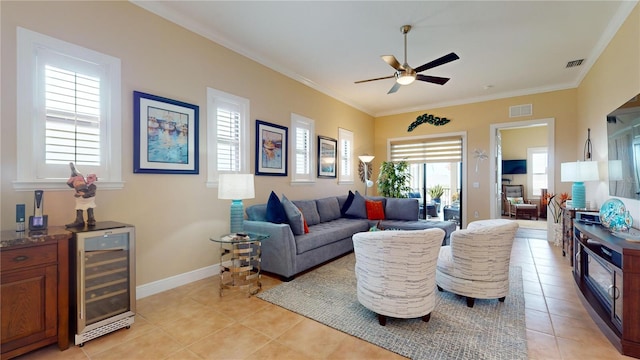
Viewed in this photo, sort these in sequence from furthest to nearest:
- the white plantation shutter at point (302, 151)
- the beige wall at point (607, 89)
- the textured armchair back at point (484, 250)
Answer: the white plantation shutter at point (302, 151) → the beige wall at point (607, 89) → the textured armchair back at point (484, 250)

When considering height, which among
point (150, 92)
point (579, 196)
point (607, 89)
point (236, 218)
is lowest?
point (236, 218)

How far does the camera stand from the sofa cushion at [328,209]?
4.98 m

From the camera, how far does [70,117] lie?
8.18 ft

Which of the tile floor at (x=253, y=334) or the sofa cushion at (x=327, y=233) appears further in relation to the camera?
the sofa cushion at (x=327, y=233)

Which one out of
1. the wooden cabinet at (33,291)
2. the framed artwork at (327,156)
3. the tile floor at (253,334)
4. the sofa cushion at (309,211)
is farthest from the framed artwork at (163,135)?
the framed artwork at (327,156)

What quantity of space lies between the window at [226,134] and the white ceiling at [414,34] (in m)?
0.78

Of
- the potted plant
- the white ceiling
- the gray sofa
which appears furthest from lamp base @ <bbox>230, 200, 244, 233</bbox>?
the potted plant

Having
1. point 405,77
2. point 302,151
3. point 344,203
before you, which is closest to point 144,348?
point 405,77

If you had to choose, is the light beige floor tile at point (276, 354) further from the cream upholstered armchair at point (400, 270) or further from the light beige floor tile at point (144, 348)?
the cream upholstered armchair at point (400, 270)

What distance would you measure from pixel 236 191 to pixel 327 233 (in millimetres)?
1509

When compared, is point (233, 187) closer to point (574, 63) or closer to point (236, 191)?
point (236, 191)

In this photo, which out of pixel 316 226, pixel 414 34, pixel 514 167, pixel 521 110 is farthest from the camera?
pixel 514 167

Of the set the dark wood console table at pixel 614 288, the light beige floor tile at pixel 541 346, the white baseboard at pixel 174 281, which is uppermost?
the dark wood console table at pixel 614 288

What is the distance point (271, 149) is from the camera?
451 centimetres
